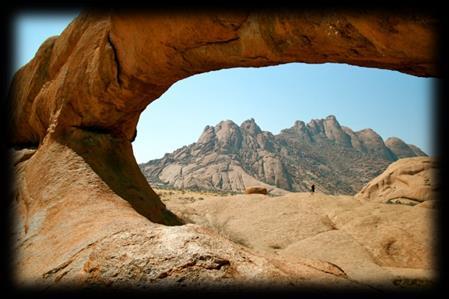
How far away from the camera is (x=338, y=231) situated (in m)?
13.4

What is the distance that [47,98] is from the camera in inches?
386

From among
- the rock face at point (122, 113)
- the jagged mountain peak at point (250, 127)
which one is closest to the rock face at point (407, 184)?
the rock face at point (122, 113)

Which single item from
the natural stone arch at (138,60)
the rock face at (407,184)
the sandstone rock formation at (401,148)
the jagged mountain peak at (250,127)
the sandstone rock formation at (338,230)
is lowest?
the sandstone rock formation at (338,230)

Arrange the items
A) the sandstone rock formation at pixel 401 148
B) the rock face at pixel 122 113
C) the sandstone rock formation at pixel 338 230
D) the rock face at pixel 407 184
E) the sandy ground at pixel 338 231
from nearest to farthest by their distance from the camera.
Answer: the rock face at pixel 122 113 → the sandy ground at pixel 338 231 → the sandstone rock formation at pixel 338 230 → the rock face at pixel 407 184 → the sandstone rock formation at pixel 401 148

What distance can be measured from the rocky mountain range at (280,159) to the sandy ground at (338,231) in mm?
49839

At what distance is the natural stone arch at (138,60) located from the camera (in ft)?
15.6

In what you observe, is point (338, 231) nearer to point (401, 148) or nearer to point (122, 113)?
point (122, 113)

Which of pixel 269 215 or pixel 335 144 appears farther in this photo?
pixel 335 144

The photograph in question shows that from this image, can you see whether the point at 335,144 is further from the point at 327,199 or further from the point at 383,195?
the point at 327,199

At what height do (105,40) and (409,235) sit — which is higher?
(105,40)

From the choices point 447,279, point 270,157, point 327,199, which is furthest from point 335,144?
point 447,279

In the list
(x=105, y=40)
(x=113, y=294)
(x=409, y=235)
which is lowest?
(x=409, y=235)

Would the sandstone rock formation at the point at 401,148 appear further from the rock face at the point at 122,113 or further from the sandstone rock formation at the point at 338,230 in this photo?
the rock face at the point at 122,113

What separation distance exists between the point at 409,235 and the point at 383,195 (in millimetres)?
13760
